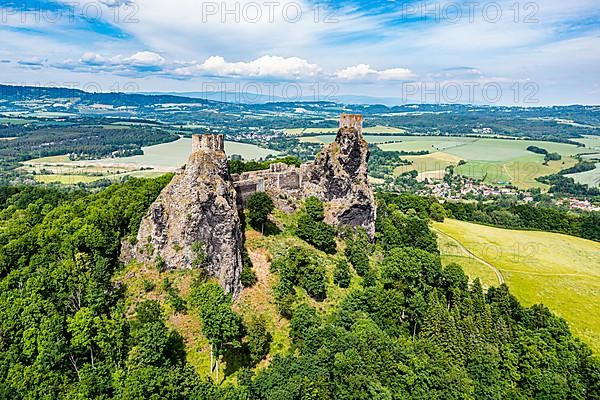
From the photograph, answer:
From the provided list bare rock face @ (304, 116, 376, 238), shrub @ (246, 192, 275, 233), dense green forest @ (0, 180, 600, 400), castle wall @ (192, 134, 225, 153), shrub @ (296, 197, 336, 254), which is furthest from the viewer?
bare rock face @ (304, 116, 376, 238)

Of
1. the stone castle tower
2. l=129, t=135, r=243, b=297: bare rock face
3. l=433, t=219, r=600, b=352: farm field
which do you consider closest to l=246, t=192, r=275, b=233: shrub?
l=129, t=135, r=243, b=297: bare rock face

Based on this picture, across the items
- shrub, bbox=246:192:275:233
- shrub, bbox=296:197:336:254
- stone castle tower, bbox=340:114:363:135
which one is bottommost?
shrub, bbox=296:197:336:254

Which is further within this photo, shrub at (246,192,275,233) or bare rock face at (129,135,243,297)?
shrub at (246,192,275,233)

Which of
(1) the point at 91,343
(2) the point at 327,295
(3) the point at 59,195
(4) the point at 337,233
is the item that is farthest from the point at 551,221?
(3) the point at 59,195

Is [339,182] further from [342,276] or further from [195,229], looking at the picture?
[195,229]

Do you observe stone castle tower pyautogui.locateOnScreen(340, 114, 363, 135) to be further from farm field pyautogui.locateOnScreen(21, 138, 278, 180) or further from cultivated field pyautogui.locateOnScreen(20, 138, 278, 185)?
farm field pyautogui.locateOnScreen(21, 138, 278, 180)

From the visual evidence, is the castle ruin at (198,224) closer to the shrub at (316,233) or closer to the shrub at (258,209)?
the shrub at (258,209)
